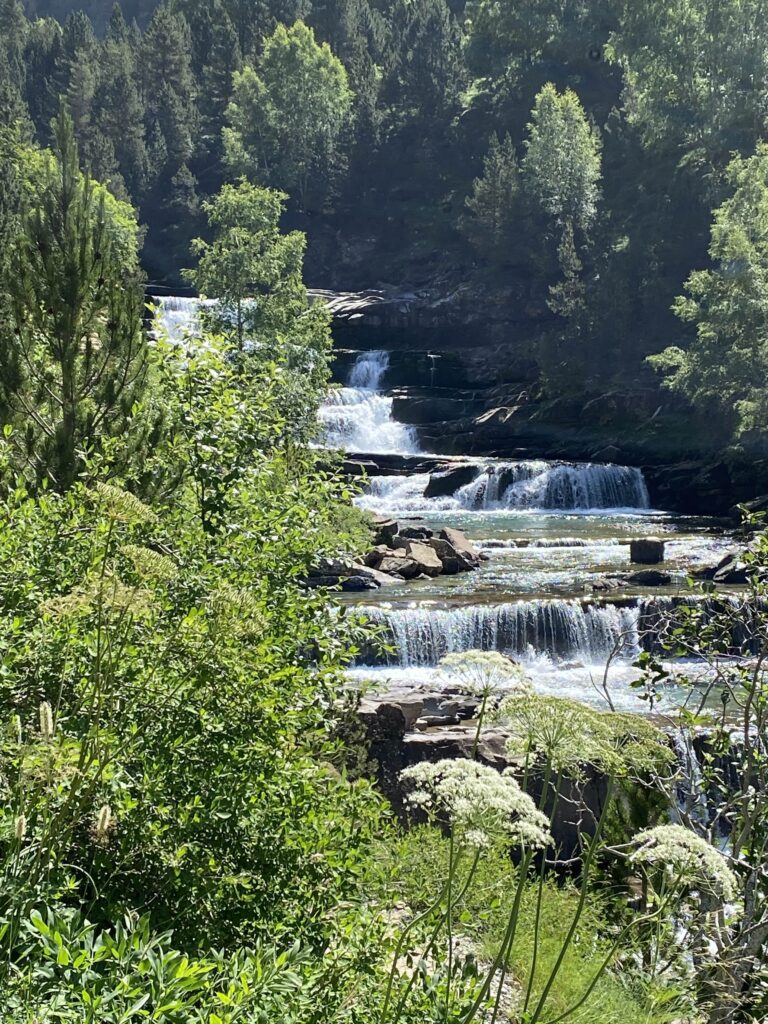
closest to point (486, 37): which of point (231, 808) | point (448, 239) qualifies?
point (448, 239)

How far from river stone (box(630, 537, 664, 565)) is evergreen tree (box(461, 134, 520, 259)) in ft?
99.4

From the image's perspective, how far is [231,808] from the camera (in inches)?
159

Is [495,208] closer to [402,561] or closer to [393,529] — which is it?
[393,529]

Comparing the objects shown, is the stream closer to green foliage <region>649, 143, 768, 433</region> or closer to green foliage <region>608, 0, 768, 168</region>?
green foliage <region>649, 143, 768, 433</region>

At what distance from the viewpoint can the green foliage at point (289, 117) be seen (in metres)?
63.5

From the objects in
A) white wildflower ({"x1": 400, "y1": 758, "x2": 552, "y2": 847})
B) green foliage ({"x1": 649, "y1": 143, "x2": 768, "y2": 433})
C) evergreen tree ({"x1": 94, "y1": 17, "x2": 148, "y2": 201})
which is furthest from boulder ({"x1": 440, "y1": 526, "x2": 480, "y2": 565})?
evergreen tree ({"x1": 94, "y1": 17, "x2": 148, "y2": 201})

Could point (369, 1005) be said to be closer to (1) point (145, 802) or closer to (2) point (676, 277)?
(1) point (145, 802)

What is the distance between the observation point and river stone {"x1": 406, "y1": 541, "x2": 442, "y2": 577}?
2362 cm

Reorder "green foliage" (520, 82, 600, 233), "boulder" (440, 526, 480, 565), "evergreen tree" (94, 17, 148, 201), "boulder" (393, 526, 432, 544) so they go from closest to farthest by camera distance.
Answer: "boulder" (440, 526, 480, 565) < "boulder" (393, 526, 432, 544) < "green foliage" (520, 82, 600, 233) < "evergreen tree" (94, 17, 148, 201)

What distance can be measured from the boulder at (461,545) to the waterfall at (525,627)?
5.03 meters

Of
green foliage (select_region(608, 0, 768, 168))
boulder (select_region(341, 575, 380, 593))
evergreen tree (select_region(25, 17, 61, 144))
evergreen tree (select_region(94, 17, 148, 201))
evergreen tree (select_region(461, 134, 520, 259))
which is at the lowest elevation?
boulder (select_region(341, 575, 380, 593))

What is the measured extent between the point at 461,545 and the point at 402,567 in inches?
68.5

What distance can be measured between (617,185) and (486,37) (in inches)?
723

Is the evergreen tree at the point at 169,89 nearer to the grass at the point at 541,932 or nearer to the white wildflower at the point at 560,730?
the grass at the point at 541,932
